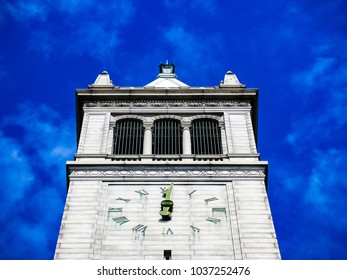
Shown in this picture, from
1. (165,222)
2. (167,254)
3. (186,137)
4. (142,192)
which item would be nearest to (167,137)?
(186,137)

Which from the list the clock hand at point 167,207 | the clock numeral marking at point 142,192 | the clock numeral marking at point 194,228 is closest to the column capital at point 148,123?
the clock numeral marking at point 142,192

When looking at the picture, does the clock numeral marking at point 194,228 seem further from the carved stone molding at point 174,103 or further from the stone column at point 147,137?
the carved stone molding at point 174,103

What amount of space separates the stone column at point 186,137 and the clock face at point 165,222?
3366 mm

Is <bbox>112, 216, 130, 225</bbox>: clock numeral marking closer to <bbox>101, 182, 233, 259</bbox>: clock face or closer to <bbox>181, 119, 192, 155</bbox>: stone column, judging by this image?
<bbox>101, 182, 233, 259</bbox>: clock face

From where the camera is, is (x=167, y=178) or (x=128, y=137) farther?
(x=128, y=137)

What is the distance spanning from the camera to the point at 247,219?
3216 centimetres

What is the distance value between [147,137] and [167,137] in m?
1.19

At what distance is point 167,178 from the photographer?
34.9 meters

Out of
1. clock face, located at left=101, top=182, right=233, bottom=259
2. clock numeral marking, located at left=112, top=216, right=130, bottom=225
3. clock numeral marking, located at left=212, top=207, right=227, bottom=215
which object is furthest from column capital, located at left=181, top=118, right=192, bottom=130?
clock numeral marking, located at left=112, top=216, right=130, bottom=225

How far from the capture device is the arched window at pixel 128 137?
124ft

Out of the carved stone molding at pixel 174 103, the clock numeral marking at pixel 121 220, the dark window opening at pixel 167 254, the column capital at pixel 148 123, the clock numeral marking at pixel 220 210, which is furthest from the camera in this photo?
the carved stone molding at pixel 174 103

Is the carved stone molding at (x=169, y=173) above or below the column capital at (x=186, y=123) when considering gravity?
below

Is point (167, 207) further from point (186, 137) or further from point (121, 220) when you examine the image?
point (186, 137)
